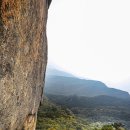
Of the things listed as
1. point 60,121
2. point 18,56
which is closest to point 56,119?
point 60,121

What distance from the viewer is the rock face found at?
8.92 metres

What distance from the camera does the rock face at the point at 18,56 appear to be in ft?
29.3

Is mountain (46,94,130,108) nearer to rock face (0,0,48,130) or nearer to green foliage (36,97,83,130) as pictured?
green foliage (36,97,83,130)

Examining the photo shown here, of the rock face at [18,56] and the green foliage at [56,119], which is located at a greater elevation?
the rock face at [18,56]

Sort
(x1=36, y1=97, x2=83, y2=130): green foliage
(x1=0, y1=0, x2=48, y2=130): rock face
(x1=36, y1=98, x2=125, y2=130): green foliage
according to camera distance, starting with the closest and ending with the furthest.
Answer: (x1=0, y1=0, x2=48, y2=130): rock face → (x1=36, y1=98, x2=125, y2=130): green foliage → (x1=36, y1=97, x2=83, y2=130): green foliage

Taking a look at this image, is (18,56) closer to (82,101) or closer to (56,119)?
(56,119)

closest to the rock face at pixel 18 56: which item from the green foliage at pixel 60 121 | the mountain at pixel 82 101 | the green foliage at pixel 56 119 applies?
the green foliage at pixel 60 121

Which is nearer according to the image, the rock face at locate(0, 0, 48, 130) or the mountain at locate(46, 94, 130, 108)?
the rock face at locate(0, 0, 48, 130)

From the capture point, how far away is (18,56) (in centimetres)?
1052

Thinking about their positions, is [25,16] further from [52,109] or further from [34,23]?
[52,109]

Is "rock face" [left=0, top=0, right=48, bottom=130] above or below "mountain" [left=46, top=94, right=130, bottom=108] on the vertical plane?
above

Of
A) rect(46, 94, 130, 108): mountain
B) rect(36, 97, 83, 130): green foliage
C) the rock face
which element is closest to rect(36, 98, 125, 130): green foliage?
rect(36, 97, 83, 130): green foliage

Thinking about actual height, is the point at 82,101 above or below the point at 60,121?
above

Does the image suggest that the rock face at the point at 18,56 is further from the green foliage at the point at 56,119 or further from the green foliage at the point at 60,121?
the green foliage at the point at 56,119
